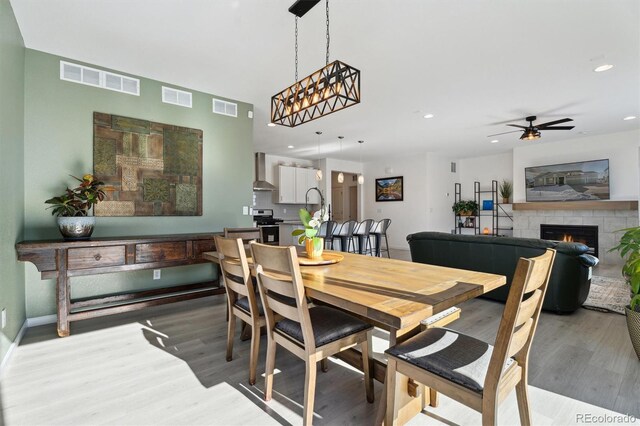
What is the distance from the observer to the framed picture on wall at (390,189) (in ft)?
28.5

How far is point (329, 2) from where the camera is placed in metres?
2.22

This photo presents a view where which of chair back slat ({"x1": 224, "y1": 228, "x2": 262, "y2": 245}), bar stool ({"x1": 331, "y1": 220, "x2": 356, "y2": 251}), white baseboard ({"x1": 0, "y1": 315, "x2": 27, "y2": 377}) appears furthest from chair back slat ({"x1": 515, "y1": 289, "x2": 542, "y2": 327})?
bar stool ({"x1": 331, "y1": 220, "x2": 356, "y2": 251})

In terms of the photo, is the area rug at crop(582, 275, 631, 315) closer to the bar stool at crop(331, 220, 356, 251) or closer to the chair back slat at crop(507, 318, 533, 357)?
the chair back slat at crop(507, 318, 533, 357)

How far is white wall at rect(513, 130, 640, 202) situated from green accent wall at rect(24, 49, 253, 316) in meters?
6.79

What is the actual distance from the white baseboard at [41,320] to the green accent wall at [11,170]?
16 cm

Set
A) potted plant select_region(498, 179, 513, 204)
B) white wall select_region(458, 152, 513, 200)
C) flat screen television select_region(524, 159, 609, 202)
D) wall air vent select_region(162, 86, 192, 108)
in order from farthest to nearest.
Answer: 1. white wall select_region(458, 152, 513, 200)
2. potted plant select_region(498, 179, 513, 204)
3. flat screen television select_region(524, 159, 609, 202)
4. wall air vent select_region(162, 86, 192, 108)

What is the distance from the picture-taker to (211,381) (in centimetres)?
197

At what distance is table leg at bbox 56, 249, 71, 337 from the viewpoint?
2.60m

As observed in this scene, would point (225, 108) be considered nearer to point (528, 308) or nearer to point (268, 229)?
point (268, 229)

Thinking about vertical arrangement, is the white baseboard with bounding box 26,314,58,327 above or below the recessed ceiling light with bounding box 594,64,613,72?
below

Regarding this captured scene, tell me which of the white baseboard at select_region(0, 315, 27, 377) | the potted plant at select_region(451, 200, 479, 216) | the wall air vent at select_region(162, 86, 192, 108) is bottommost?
the white baseboard at select_region(0, 315, 27, 377)

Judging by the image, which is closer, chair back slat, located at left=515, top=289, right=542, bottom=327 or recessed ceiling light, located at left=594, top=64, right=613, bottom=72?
chair back slat, located at left=515, top=289, right=542, bottom=327

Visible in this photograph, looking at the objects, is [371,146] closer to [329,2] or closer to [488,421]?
[329,2]

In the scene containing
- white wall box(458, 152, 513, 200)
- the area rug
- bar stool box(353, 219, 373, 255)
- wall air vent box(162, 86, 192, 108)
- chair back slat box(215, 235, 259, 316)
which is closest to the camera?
chair back slat box(215, 235, 259, 316)
